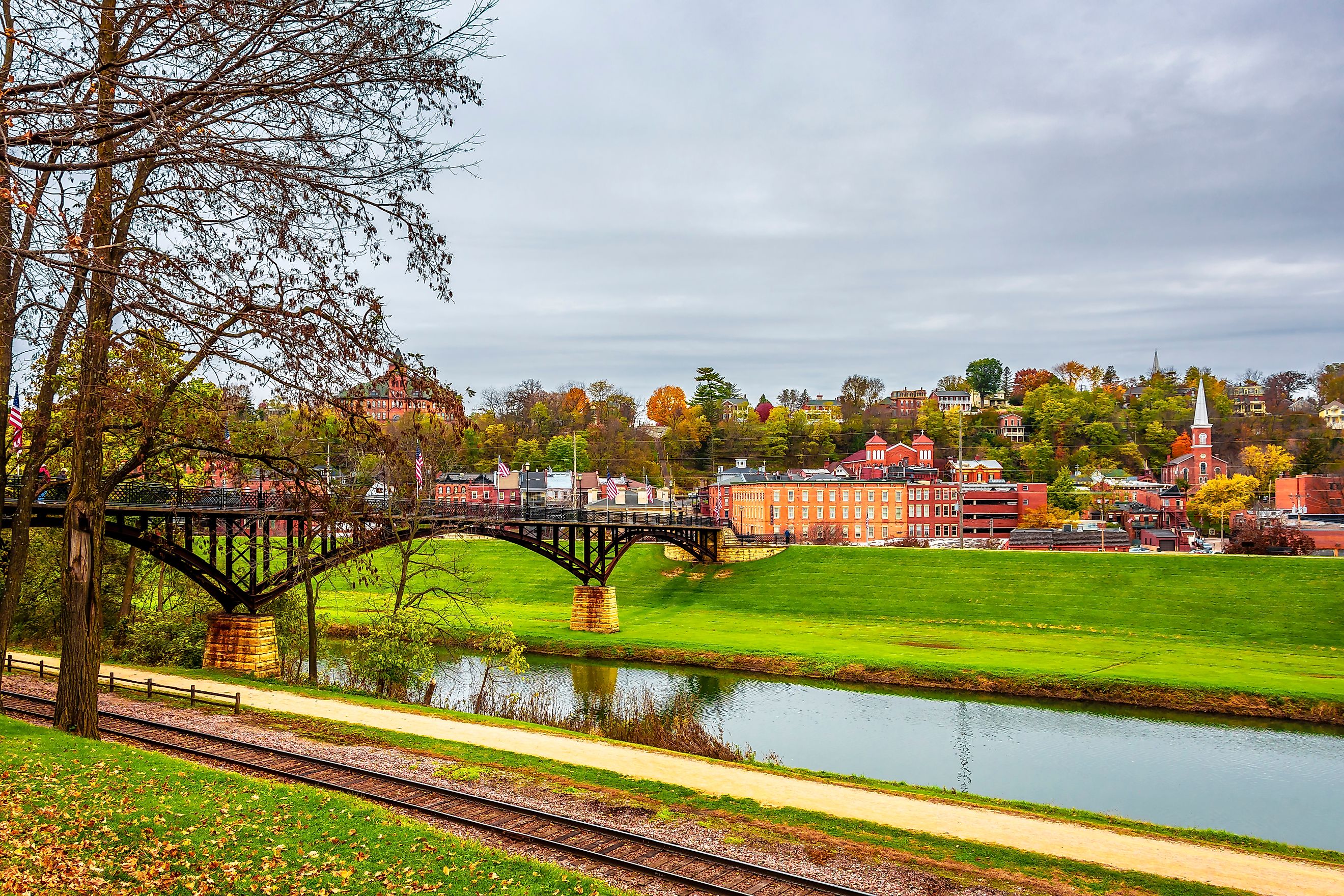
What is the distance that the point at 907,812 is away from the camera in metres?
18.7

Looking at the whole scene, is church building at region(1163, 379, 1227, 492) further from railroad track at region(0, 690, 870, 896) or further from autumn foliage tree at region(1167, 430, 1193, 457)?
railroad track at region(0, 690, 870, 896)

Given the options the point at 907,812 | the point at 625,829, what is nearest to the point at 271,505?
the point at 625,829

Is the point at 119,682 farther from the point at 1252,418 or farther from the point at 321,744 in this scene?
the point at 1252,418

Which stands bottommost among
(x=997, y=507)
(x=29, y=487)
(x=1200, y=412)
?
(x=997, y=507)

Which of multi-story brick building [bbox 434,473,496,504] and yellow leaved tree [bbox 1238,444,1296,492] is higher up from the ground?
yellow leaved tree [bbox 1238,444,1296,492]

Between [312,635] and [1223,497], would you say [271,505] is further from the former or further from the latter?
[1223,497]

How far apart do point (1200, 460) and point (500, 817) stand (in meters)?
117

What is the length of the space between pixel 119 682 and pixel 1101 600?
48.5m

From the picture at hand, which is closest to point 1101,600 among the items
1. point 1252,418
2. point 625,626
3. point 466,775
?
point 625,626

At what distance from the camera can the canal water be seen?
76.7 feet

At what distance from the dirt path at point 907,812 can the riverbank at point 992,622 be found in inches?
375

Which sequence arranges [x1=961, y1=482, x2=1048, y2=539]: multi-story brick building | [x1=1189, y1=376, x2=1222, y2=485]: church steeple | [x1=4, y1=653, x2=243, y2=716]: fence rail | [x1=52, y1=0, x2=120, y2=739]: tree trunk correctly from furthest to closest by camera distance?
1. [x1=1189, y1=376, x2=1222, y2=485]: church steeple
2. [x1=961, y1=482, x2=1048, y2=539]: multi-story brick building
3. [x1=4, y1=653, x2=243, y2=716]: fence rail
4. [x1=52, y1=0, x2=120, y2=739]: tree trunk

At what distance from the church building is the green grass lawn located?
116m

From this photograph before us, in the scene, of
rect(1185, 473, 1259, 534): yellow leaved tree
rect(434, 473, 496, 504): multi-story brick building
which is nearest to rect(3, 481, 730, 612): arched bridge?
rect(434, 473, 496, 504): multi-story brick building
